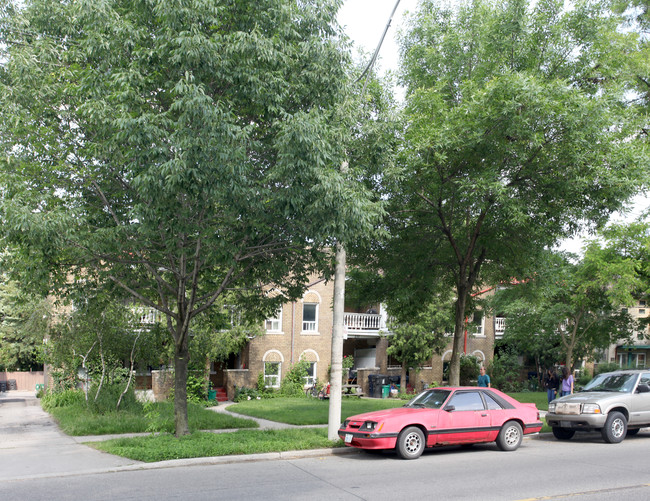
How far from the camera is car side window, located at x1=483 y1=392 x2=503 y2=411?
496 inches

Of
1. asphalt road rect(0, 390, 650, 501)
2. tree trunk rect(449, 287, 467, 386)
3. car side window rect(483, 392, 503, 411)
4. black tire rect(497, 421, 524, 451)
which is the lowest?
asphalt road rect(0, 390, 650, 501)

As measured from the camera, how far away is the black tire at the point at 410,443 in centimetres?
1138

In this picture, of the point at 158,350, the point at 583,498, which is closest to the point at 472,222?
the point at 583,498

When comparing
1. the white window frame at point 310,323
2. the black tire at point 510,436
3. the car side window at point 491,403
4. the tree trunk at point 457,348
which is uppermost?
the white window frame at point 310,323

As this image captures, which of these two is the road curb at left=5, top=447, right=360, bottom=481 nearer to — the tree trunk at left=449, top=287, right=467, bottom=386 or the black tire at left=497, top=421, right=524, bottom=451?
the black tire at left=497, top=421, right=524, bottom=451

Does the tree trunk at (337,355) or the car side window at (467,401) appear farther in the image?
the tree trunk at (337,355)

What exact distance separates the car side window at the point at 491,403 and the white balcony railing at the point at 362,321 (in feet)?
60.4

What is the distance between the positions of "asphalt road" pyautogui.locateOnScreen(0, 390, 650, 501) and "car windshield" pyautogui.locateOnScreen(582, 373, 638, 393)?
2.74 metres

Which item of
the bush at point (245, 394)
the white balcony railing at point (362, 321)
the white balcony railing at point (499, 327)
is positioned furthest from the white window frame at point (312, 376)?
the white balcony railing at point (499, 327)

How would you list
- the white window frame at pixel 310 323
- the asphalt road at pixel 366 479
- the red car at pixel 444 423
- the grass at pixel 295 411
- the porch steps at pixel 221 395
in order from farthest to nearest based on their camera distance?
1. the white window frame at pixel 310 323
2. the porch steps at pixel 221 395
3. the grass at pixel 295 411
4. the red car at pixel 444 423
5. the asphalt road at pixel 366 479

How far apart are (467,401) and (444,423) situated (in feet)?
2.78

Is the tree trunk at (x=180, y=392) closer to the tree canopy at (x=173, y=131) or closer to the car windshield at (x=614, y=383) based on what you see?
the tree canopy at (x=173, y=131)

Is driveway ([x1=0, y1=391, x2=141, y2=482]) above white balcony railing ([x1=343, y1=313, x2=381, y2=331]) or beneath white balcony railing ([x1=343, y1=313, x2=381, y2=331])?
beneath

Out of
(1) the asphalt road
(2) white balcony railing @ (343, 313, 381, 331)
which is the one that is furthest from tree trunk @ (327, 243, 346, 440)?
(2) white balcony railing @ (343, 313, 381, 331)
